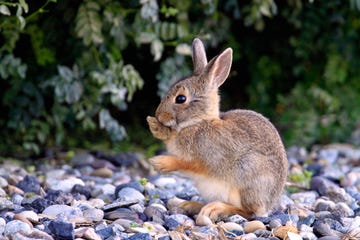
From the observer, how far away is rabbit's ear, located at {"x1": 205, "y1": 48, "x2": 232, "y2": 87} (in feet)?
18.3

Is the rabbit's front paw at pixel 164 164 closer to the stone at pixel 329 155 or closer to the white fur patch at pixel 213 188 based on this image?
the white fur patch at pixel 213 188

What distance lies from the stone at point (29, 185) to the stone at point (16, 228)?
4.03 feet

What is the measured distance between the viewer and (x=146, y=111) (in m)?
9.20

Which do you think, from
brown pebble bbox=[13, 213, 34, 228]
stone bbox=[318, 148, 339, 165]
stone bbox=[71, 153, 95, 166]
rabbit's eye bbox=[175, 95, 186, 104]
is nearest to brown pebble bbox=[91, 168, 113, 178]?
stone bbox=[71, 153, 95, 166]

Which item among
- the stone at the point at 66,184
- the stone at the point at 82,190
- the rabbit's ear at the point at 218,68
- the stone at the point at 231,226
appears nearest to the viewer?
the stone at the point at 231,226

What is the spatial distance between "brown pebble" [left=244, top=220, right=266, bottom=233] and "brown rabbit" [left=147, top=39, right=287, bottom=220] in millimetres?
212

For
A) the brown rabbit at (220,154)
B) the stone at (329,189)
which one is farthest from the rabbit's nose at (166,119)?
the stone at (329,189)

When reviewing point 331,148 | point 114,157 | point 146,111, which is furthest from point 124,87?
point 331,148

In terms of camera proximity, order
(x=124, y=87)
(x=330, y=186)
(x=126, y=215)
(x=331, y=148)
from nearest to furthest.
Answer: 1. (x=126, y=215)
2. (x=330, y=186)
3. (x=124, y=87)
4. (x=331, y=148)

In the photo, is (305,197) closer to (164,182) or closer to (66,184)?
(164,182)

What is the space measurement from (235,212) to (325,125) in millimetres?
4002

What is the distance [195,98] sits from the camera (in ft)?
18.3

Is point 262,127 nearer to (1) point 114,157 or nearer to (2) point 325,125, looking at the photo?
(1) point 114,157

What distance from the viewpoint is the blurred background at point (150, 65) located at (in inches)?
279
